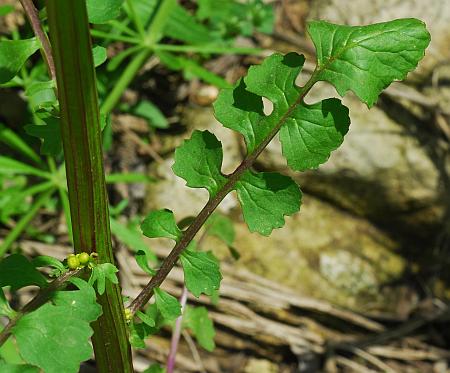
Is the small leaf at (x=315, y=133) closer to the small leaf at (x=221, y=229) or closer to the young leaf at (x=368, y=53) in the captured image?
the young leaf at (x=368, y=53)

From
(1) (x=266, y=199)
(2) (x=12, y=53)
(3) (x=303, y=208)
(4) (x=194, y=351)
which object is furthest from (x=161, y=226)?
(3) (x=303, y=208)

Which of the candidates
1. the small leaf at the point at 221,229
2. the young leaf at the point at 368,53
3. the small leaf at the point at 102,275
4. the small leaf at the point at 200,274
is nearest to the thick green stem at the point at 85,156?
the small leaf at the point at 102,275

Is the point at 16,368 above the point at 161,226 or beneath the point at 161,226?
beneath

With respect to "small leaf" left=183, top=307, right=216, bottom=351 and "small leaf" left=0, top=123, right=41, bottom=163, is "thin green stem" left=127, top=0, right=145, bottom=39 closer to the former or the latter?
"small leaf" left=0, top=123, right=41, bottom=163

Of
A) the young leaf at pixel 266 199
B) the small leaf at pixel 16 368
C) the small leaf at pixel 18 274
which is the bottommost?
the small leaf at pixel 16 368

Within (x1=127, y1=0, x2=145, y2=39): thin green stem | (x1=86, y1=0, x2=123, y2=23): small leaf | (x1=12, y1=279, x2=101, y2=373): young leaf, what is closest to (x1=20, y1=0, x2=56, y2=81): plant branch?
(x1=86, y1=0, x2=123, y2=23): small leaf

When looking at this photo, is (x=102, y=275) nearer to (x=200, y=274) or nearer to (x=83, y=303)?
(x=83, y=303)
